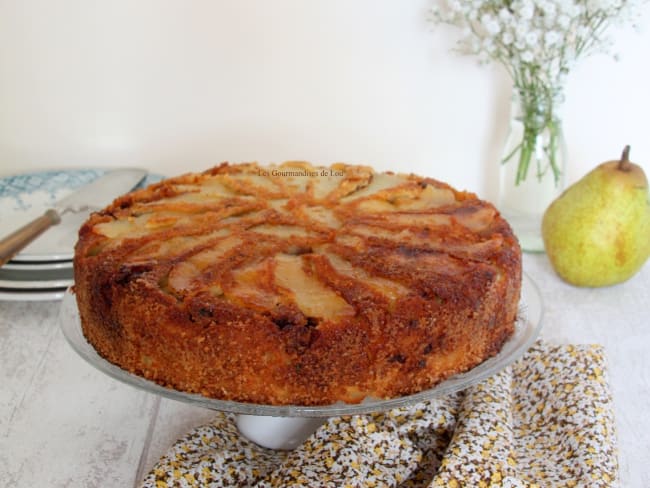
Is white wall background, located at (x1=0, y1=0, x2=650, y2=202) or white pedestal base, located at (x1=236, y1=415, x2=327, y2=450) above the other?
white wall background, located at (x1=0, y1=0, x2=650, y2=202)

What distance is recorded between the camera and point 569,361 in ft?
5.00

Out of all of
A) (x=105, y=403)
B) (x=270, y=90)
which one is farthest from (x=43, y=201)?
(x=105, y=403)

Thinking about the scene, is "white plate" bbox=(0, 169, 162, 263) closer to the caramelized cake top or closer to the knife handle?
the knife handle

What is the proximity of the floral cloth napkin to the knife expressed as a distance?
0.71 meters

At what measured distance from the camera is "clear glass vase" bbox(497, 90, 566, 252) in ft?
7.14

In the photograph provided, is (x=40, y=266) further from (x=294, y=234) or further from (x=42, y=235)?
(x=294, y=234)

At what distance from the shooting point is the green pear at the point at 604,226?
196 cm

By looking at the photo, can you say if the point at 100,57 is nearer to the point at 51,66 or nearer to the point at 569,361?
the point at 51,66

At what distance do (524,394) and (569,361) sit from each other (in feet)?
0.37

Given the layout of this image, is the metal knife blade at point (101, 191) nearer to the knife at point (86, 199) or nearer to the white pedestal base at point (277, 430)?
the knife at point (86, 199)

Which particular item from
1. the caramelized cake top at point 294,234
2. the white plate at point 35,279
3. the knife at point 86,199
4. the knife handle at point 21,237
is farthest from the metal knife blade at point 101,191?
the caramelized cake top at point 294,234

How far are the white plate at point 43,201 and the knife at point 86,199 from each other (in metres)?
0.06

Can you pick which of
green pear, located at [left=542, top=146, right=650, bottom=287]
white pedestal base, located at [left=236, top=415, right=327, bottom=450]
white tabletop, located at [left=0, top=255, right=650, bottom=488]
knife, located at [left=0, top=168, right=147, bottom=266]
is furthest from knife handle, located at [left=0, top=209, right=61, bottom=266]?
green pear, located at [left=542, top=146, right=650, bottom=287]

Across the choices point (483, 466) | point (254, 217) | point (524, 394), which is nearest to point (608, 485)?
point (483, 466)
